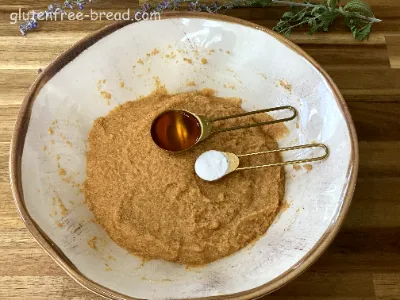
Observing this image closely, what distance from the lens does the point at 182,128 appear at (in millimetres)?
1150

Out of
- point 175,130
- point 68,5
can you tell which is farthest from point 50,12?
point 175,130

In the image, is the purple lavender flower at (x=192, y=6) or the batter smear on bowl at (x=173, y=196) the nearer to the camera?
the batter smear on bowl at (x=173, y=196)

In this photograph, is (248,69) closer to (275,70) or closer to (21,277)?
(275,70)

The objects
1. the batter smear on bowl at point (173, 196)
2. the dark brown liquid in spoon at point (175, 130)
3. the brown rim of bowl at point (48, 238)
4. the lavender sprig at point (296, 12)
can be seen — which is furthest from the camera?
the lavender sprig at point (296, 12)

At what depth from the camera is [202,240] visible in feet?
3.37

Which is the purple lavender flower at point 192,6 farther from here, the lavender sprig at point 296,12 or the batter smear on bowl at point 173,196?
the batter smear on bowl at point 173,196

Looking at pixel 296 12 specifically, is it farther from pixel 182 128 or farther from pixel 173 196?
pixel 173 196

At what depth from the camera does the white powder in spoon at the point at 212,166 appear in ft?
3.49

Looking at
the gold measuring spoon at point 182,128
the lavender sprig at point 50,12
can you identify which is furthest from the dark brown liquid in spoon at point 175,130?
the lavender sprig at point 50,12

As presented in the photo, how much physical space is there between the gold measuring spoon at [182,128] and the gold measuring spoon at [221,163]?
6cm

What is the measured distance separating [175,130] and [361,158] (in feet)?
1.86

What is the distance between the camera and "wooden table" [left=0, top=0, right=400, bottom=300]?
1082mm

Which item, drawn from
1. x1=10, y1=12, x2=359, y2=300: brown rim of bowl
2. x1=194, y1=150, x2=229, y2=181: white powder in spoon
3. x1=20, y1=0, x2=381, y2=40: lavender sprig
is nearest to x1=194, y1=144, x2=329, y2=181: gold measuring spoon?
x1=194, y1=150, x2=229, y2=181: white powder in spoon

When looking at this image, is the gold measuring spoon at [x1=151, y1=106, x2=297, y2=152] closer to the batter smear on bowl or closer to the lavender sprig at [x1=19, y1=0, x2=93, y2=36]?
the batter smear on bowl
